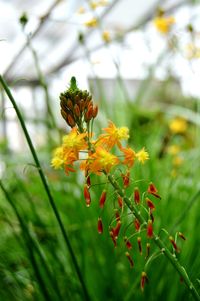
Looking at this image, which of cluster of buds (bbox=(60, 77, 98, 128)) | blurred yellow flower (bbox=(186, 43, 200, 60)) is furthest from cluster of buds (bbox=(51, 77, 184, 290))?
blurred yellow flower (bbox=(186, 43, 200, 60))

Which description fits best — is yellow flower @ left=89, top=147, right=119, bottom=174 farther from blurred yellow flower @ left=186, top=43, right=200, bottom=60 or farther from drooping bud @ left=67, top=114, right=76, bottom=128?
blurred yellow flower @ left=186, top=43, right=200, bottom=60

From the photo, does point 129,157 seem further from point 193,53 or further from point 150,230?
point 193,53

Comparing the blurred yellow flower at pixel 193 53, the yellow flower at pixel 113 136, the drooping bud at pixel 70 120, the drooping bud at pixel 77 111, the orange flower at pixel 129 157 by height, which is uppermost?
the blurred yellow flower at pixel 193 53

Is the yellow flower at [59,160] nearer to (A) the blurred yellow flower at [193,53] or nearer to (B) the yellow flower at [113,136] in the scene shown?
(B) the yellow flower at [113,136]

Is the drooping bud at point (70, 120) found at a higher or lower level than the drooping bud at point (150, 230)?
higher

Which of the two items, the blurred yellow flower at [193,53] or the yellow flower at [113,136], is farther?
the blurred yellow flower at [193,53]

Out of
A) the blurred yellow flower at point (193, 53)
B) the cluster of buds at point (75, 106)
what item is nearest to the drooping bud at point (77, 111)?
the cluster of buds at point (75, 106)

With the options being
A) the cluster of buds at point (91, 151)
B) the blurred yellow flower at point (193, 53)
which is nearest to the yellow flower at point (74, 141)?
the cluster of buds at point (91, 151)
